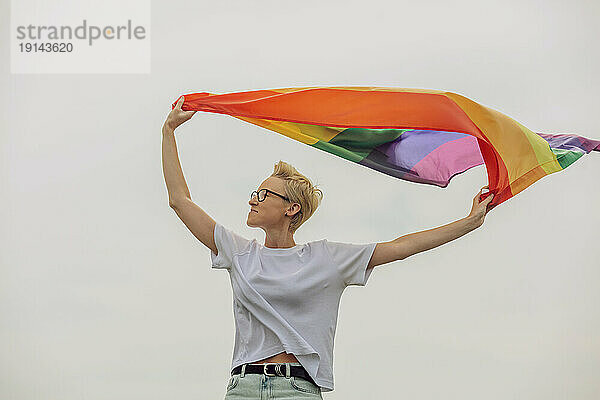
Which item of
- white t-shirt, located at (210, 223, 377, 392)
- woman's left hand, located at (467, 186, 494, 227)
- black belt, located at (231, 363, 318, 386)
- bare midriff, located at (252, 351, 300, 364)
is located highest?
woman's left hand, located at (467, 186, 494, 227)

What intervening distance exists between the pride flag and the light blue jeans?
75 centimetres

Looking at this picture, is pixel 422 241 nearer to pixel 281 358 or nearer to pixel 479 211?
pixel 479 211

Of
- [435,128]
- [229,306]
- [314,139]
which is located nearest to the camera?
[435,128]

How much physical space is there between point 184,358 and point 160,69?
1.49 m

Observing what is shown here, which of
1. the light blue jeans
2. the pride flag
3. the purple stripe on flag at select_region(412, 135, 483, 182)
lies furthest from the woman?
the purple stripe on flag at select_region(412, 135, 483, 182)

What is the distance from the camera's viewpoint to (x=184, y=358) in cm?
470

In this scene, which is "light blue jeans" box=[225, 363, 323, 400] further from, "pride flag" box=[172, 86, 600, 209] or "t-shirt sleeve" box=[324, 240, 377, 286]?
"pride flag" box=[172, 86, 600, 209]

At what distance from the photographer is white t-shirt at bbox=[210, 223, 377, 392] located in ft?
8.80

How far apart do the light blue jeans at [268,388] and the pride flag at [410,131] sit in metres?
0.75

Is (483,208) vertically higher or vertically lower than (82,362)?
higher

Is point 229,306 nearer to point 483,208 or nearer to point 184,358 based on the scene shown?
point 184,358

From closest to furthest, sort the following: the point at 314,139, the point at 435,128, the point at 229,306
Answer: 1. the point at 435,128
2. the point at 314,139
3. the point at 229,306

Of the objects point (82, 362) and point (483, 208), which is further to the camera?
point (82, 362)

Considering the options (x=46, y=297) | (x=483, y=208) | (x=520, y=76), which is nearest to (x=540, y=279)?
(x=520, y=76)
